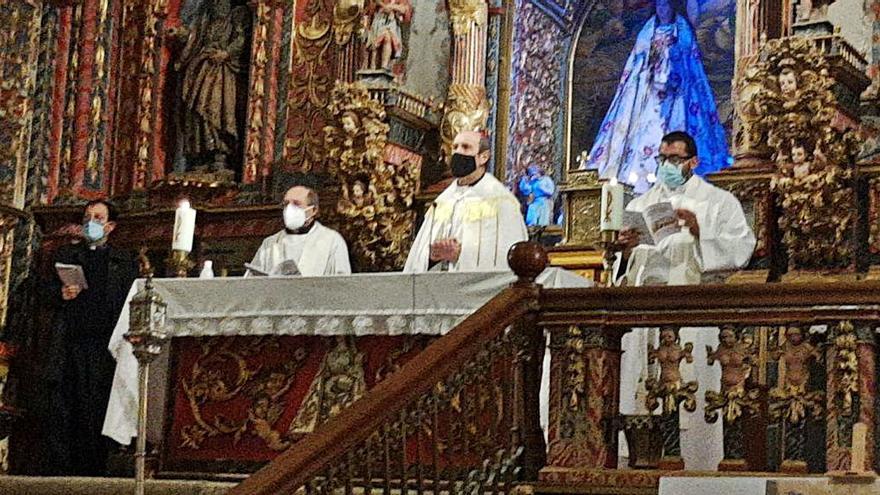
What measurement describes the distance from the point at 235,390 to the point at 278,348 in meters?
0.30

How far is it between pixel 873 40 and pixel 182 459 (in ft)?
14.7

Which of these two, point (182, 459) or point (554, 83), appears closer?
point (182, 459)

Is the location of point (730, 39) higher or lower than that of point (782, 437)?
higher

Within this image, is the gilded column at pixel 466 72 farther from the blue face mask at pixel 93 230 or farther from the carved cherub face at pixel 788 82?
the carved cherub face at pixel 788 82

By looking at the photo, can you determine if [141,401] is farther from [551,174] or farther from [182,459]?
[551,174]

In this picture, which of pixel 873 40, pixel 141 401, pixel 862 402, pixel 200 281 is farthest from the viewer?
pixel 873 40

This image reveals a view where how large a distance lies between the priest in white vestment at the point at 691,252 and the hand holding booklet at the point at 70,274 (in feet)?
12.0

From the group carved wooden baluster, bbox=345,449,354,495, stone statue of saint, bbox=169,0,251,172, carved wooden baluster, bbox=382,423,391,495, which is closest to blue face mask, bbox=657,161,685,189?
carved wooden baluster, bbox=382,423,391,495

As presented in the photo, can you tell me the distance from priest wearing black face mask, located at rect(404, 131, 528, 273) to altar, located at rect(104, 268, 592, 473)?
100cm

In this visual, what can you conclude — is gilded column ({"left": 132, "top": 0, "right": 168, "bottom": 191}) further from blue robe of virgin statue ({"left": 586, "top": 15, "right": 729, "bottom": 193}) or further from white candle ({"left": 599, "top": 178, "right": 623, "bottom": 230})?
white candle ({"left": 599, "top": 178, "right": 623, "bottom": 230})

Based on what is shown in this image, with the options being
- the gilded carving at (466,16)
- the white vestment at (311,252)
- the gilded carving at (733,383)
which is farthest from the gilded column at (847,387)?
the gilded carving at (466,16)

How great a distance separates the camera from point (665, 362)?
6.56 meters

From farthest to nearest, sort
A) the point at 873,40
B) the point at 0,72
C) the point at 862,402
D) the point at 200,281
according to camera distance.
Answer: the point at 0,72 < the point at 873,40 < the point at 200,281 < the point at 862,402

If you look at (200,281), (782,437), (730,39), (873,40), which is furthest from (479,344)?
(730,39)
